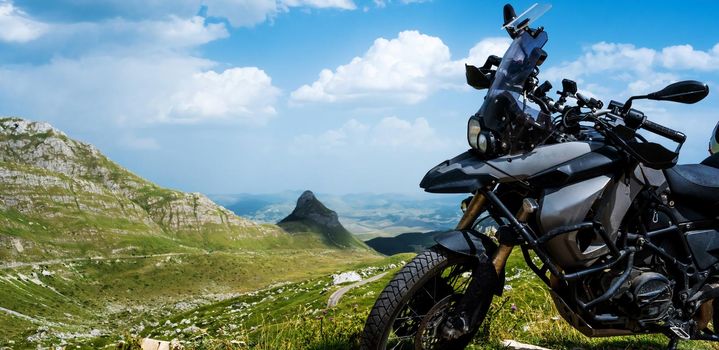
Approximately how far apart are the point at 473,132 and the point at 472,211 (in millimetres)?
860

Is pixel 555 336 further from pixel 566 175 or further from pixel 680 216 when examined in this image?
pixel 566 175

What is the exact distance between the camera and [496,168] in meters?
5.78

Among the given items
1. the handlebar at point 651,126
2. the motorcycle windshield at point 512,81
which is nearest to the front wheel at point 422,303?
the motorcycle windshield at point 512,81

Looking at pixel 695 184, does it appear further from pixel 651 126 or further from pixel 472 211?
pixel 472 211

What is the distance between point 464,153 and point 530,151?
0.69 metres

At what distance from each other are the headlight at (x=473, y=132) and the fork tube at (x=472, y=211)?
539 mm

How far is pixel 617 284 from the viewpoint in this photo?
20.0ft

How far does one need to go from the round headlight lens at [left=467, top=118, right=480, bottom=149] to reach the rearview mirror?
1.79 meters

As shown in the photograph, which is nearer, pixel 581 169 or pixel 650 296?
pixel 581 169

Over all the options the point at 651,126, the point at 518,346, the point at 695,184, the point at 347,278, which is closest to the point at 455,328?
the point at 518,346

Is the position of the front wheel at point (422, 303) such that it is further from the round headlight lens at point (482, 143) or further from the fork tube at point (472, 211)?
the round headlight lens at point (482, 143)

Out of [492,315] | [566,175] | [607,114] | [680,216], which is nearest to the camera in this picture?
[566,175]

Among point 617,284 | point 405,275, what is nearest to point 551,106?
point 617,284

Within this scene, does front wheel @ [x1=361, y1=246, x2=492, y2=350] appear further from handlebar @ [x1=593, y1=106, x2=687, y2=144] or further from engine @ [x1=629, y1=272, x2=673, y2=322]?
handlebar @ [x1=593, y1=106, x2=687, y2=144]
